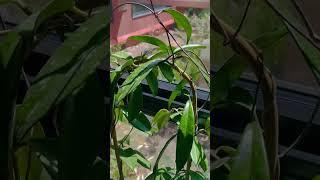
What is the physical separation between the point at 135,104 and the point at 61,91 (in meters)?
0.18

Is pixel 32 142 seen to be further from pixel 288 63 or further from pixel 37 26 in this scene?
pixel 288 63

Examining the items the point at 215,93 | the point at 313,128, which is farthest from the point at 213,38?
the point at 313,128

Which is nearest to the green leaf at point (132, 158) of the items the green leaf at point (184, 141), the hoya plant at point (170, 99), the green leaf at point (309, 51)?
the hoya plant at point (170, 99)

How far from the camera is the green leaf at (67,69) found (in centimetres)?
63

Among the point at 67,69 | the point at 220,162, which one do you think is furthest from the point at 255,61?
the point at 67,69

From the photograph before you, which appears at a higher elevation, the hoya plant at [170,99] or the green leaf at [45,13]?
the green leaf at [45,13]

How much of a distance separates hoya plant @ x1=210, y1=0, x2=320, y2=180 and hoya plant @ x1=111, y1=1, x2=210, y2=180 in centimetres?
11

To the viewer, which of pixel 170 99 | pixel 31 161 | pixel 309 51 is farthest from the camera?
pixel 170 99

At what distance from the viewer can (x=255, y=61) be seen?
613mm

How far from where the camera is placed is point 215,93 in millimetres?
643

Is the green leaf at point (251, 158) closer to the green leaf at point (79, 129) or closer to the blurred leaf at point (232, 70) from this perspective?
the blurred leaf at point (232, 70)

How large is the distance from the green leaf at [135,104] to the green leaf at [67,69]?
5.9 inches

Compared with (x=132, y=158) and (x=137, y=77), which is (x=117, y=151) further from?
(x=137, y=77)

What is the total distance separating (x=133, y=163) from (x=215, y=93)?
0.24 metres
